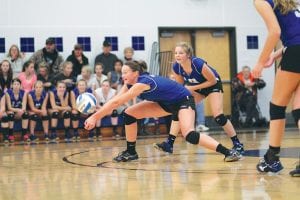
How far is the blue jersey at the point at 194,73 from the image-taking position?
24.0 feet

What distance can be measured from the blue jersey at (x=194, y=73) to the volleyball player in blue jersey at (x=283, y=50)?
7.23 feet

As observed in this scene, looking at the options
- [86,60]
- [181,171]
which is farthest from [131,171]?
[86,60]

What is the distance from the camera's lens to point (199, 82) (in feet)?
24.5

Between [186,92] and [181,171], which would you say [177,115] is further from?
[181,171]

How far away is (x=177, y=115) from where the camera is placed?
674 cm

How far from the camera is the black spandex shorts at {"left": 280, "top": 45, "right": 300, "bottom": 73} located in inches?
193

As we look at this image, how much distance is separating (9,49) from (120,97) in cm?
835

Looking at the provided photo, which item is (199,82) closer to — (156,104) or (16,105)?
(156,104)

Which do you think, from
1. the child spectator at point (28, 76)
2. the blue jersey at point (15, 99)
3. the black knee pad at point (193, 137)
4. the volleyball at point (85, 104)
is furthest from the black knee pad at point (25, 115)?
the black knee pad at point (193, 137)

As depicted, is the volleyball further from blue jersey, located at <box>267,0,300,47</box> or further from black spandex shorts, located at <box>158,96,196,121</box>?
blue jersey, located at <box>267,0,300,47</box>

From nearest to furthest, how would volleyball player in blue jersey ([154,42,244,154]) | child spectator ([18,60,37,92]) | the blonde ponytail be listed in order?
the blonde ponytail, volleyball player in blue jersey ([154,42,244,154]), child spectator ([18,60,37,92])

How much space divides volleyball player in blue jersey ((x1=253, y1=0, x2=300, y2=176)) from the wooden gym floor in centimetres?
61

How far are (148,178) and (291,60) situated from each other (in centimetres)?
164

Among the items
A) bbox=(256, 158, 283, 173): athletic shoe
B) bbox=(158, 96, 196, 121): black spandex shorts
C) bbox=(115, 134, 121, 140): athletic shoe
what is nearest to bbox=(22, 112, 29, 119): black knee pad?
bbox=(115, 134, 121, 140): athletic shoe
